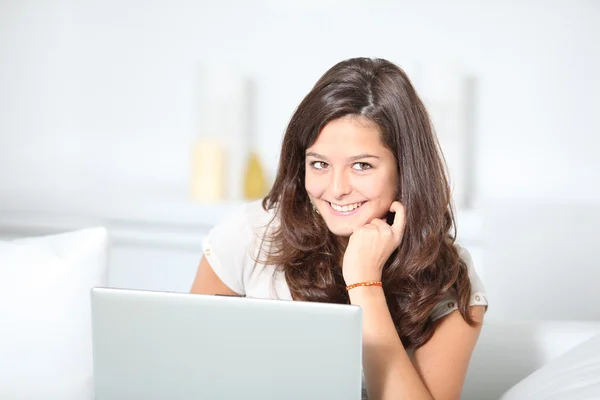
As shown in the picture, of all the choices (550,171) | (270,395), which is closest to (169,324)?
(270,395)

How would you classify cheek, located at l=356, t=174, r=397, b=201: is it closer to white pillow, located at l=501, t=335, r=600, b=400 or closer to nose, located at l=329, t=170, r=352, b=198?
nose, located at l=329, t=170, r=352, b=198

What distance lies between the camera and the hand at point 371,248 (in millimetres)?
1720

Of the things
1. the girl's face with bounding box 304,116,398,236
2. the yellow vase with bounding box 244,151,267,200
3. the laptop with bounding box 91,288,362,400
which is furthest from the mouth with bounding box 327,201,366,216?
the yellow vase with bounding box 244,151,267,200

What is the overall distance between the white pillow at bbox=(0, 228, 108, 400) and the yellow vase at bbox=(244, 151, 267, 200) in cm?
131

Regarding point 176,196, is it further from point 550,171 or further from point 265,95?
point 550,171

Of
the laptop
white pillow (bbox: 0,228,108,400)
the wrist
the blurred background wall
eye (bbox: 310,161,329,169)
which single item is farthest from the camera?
the blurred background wall

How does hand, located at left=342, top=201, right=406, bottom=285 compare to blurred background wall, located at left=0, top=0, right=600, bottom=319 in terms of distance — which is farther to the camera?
blurred background wall, located at left=0, top=0, right=600, bottom=319

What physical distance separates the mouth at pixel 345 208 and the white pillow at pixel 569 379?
482 millimetres

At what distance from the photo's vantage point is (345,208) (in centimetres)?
180

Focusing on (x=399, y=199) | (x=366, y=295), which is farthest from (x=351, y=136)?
(x=366, y=295)

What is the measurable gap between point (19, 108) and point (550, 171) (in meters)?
2.05

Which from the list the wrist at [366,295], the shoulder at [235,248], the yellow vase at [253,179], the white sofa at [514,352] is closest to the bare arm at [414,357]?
the wrist at [366,295]

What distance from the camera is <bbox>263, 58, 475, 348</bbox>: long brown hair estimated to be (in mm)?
1753

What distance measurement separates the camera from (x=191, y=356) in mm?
1229
